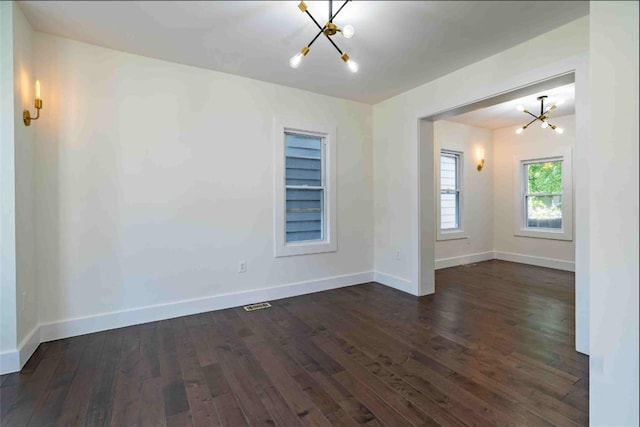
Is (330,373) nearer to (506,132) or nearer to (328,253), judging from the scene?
(328,253)

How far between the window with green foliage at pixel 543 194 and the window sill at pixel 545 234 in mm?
148

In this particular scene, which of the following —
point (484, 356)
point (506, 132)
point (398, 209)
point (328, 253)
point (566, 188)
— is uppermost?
point (506, 132)

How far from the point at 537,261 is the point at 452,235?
1729 millimetres

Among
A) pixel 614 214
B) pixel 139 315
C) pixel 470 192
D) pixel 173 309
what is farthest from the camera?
pixel 470 192

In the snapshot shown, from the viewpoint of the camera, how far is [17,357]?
7.20 ft

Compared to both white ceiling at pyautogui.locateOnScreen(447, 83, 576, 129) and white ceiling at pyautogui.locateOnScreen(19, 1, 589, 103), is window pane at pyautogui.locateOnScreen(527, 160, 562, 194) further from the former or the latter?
white ceiling at pyautogui.locateOnScreen(19, 1, 589, 103)

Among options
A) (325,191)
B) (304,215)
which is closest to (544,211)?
(325,191)

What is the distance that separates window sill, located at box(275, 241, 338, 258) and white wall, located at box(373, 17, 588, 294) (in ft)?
2.90

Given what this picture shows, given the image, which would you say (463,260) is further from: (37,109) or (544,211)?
(37,109)

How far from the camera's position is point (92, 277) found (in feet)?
9.33

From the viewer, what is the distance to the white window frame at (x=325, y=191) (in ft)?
12.4

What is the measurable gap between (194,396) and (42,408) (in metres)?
0.89

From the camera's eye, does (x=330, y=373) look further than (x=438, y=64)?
No

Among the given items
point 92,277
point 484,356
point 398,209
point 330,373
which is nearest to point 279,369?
point 330,373
